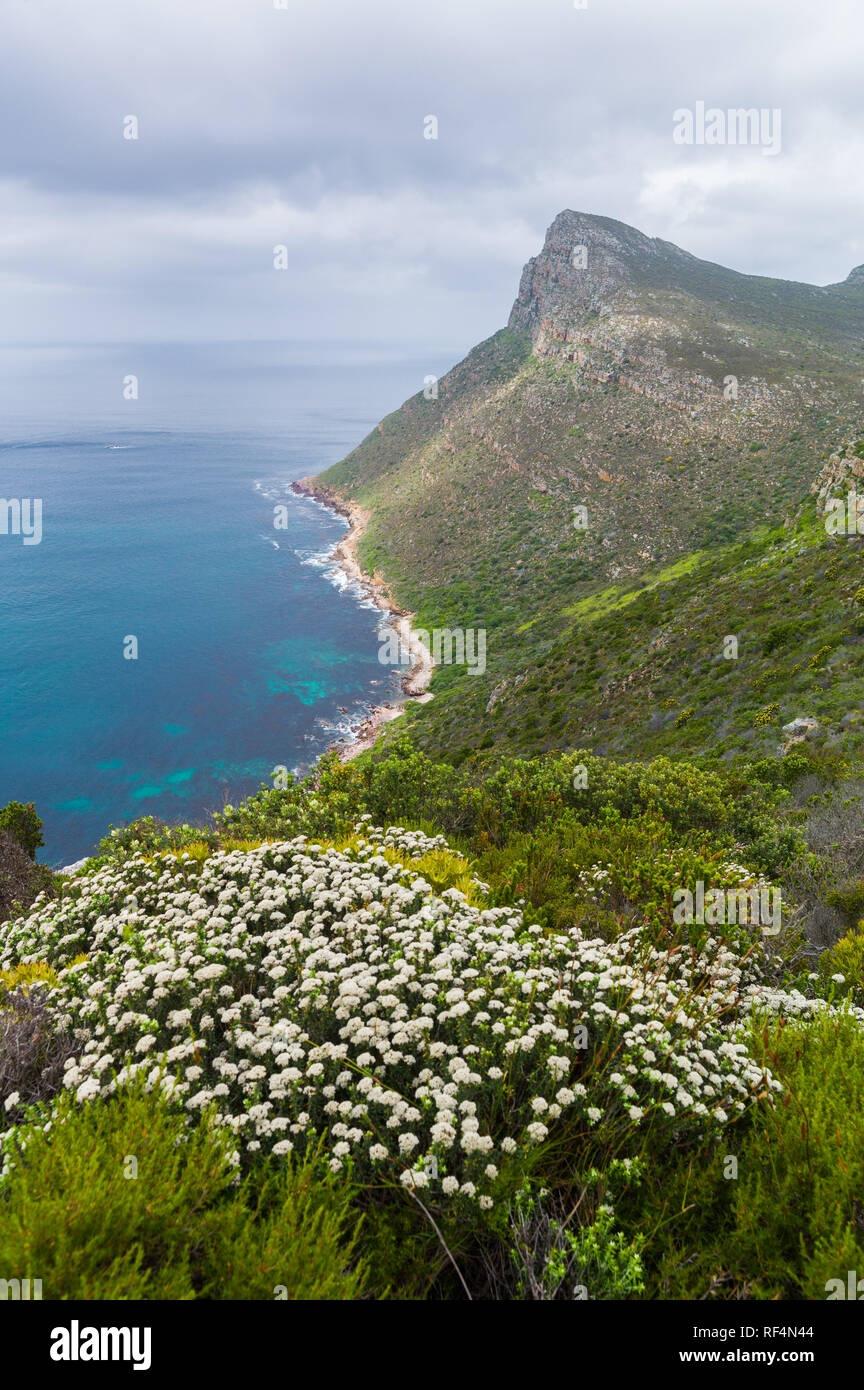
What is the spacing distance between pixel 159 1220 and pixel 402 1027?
1785mm

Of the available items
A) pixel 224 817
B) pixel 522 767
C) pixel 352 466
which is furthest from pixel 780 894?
pixel 352 466

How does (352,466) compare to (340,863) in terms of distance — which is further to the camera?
(352,466)

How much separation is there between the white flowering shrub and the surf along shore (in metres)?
41.7

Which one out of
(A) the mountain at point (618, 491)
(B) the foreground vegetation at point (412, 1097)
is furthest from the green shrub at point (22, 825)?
(A) the mountain at point (618, 491)

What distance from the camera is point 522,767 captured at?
56.2ft

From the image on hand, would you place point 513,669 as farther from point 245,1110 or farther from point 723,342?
point 723,342

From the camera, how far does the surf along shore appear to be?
176 feet

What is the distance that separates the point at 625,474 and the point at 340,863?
74077 millimetres

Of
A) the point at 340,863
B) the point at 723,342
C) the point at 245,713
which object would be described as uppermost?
the point at 723,342

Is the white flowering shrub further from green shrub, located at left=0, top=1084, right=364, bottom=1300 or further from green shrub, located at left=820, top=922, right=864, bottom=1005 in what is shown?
green shrub, located at left=820, top=922, right=864, bottom=1005

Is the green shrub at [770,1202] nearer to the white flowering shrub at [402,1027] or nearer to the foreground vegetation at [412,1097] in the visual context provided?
the foreground vegetation at [412,1097]

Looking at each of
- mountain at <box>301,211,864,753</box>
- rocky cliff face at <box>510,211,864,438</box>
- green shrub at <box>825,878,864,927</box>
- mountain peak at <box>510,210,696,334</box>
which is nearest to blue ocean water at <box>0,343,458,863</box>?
mountain at <box>301,211,864,753</box>

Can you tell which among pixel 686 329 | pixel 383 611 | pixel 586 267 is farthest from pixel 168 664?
pixel 586 267

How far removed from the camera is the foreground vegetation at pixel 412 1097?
3.27 meters
